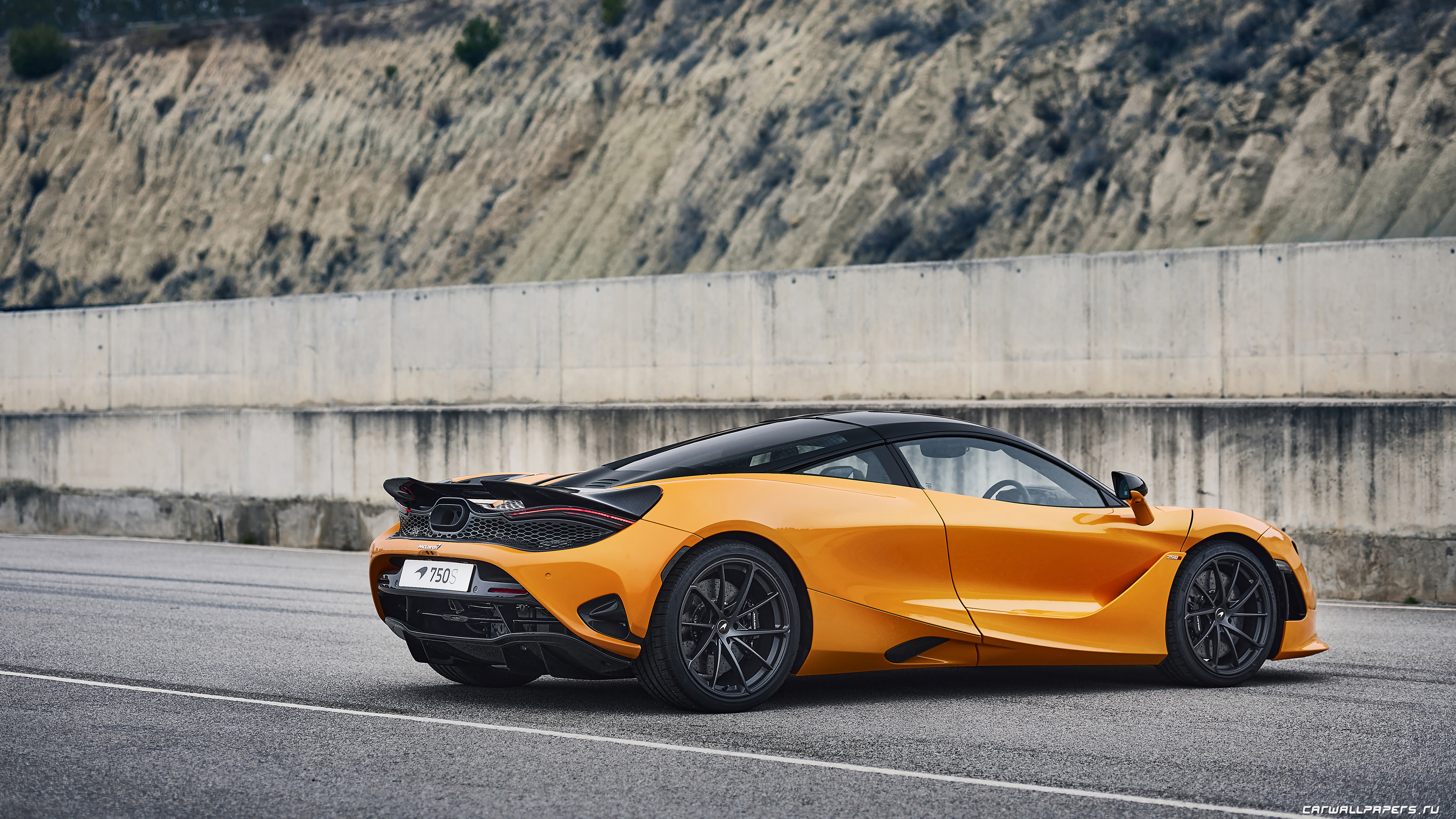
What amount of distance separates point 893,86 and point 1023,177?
495 cm

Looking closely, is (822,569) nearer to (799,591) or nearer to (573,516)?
(799,591)

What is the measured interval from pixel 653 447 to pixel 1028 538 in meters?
8.70

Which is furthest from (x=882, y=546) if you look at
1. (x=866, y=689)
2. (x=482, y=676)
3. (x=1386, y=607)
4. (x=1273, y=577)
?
(x=1386, y=607)

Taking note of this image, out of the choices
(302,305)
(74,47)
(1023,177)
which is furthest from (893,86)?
(74,47)

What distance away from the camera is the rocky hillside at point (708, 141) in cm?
2444

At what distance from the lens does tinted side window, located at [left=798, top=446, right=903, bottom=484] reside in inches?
246

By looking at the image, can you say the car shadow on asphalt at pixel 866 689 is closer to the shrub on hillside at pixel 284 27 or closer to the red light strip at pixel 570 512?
the red light strip at pixel 570 512

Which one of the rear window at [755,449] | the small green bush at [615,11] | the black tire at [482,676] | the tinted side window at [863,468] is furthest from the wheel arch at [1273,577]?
the small green bush at [615,11]

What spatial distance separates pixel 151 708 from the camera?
609 cm

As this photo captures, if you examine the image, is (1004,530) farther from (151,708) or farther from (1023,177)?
(1023,177)

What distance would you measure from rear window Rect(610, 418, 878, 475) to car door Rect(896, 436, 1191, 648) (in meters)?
0.31

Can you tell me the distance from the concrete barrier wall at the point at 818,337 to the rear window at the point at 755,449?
774 centimetres

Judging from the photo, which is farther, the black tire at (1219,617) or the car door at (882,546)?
the black tire at (1219,617)

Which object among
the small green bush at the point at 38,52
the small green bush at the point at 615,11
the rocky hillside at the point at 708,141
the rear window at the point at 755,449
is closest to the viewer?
the rear window at the point at 755,449
